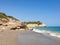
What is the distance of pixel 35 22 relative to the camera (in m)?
172

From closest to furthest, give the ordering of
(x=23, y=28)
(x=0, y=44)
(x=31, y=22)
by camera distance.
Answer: (x=0, y=44)
(x=23, y=28)
(x=31, y=22)

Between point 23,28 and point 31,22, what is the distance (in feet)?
372

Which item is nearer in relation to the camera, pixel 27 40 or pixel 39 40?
pixel 27 40

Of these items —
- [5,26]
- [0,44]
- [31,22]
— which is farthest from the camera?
[31,22]

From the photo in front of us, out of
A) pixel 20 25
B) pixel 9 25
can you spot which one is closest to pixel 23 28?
pixel 20 25

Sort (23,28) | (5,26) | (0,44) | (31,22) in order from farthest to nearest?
(31,22), (23,28), (5,26), (0,44)

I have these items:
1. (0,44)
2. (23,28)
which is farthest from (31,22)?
(0,44)

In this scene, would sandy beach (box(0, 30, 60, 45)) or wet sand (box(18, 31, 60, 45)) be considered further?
wet sand (box(18, 31, 60, 45))

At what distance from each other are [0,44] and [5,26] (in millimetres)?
37109

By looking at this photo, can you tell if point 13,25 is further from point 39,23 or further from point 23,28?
point 39,23

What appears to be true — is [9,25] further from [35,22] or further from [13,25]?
[35,22]

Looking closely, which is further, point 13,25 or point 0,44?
point 13,25

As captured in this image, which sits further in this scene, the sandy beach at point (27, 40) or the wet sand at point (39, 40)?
the wet sand at point (39, 40)

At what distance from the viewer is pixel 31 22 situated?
168 m
